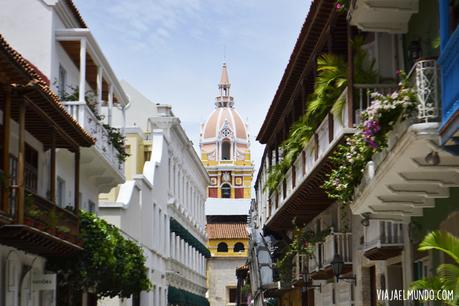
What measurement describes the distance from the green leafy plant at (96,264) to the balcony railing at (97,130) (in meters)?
2.23

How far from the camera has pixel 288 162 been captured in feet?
85.3

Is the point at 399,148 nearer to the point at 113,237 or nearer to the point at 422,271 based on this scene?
the point at 422,271

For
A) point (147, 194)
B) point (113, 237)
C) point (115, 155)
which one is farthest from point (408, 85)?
point (147, 194)

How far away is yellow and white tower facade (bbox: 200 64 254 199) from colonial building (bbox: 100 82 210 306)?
54.6 metres

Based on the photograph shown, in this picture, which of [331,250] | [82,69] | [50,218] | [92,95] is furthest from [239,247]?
[50,218]

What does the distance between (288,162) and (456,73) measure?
15598 mm

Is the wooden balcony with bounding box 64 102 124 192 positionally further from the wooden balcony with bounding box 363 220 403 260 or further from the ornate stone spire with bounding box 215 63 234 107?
the ornate stone spire with bounding box 215 63 234 107

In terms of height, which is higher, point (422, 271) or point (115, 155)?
point (115, 155)

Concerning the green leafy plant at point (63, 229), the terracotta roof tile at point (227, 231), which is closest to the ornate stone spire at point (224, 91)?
the terracotta roof tile at point (227, 231)

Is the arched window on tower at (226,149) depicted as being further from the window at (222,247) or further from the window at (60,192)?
the window at (60,192)

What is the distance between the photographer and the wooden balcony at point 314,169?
17.4 metres

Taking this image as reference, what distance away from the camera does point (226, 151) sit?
410ft

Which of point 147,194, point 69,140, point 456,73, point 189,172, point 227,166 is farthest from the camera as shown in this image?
point 227,166

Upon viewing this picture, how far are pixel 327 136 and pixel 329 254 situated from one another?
6.63m
